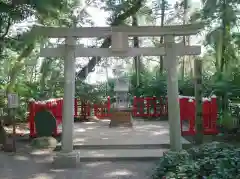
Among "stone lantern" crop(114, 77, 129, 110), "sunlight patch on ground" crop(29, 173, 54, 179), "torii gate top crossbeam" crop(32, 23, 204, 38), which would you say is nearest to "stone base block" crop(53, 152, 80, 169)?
"sunlight patch on ground" crop(29, 173, 54, 179)

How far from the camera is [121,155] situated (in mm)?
6289

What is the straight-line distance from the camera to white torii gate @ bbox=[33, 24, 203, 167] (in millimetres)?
5707

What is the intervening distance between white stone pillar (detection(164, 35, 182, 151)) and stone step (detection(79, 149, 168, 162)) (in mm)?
585

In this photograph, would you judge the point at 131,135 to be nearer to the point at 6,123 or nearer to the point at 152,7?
the point at 6,123

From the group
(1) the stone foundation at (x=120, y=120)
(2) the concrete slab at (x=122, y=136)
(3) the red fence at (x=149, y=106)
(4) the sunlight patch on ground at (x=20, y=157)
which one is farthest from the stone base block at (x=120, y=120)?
(4) the sunlight patch on ground at (x=20, y=157)

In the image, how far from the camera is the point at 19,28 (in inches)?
291

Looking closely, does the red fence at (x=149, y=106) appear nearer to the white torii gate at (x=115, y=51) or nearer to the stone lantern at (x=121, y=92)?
the stone lantern at (x=121, y=92)

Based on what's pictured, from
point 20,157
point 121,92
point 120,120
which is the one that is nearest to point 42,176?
point 20,157

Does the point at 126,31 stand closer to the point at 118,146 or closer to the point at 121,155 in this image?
the point at 121,155

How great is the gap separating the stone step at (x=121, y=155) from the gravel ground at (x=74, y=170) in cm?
23

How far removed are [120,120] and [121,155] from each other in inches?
170

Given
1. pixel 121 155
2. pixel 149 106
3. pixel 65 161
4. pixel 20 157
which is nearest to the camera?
→ pixel 65 161

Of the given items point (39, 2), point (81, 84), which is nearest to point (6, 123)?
point (81, 84)

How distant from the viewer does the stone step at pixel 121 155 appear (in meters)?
6.09
